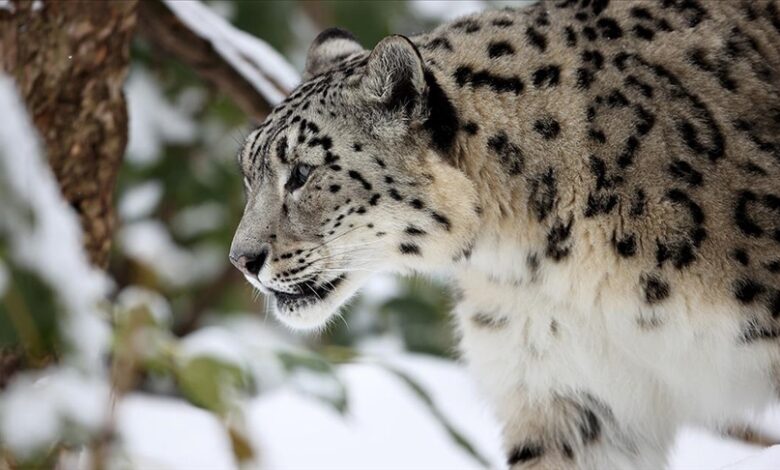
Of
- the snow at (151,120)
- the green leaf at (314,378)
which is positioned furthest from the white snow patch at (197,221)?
the green leaf at (314,378)

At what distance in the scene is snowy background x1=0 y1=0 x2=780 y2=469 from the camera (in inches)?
84.7

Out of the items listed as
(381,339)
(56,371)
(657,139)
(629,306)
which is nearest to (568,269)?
(629,306)

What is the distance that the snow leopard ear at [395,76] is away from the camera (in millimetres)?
3689

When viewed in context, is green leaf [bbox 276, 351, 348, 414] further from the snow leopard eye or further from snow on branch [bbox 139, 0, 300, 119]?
snow on branch [bbox 139, 0, 300, 119]

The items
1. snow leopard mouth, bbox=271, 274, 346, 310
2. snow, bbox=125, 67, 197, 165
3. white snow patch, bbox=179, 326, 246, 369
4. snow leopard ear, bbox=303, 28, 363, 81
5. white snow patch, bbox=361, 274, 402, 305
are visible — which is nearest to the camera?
white snow patch, bbox=179, 326, 246, 369

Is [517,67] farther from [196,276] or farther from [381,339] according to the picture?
[196,276]

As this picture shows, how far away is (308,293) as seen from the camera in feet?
13.1

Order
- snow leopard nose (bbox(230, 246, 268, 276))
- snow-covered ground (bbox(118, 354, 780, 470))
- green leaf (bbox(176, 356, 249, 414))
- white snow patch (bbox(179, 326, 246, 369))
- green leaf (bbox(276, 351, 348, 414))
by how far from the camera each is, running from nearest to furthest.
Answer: green leaf (bbox(176, 356, 249, 414)) → white snow patch (bbox(179, 326, 246, 369)) → green leaf (bbox(276, 351, 348, 414)) → snow leopard nose (bbox(230, 246, 268, 276)) → snow-covered ground (bbox(118, 354, 780, 470))

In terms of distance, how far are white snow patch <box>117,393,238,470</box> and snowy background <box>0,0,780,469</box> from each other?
0.04 ft

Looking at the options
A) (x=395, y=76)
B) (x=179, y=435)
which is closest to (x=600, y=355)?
(x=395, y=76)

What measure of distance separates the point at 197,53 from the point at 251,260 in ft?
6.38

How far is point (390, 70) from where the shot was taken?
376cm

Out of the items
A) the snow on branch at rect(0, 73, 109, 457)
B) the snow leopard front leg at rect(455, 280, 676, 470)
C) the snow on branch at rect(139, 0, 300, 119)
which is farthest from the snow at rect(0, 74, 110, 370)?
the snow on branch at rect(139, 0, 300, 119)

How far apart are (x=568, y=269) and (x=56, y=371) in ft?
6.29
